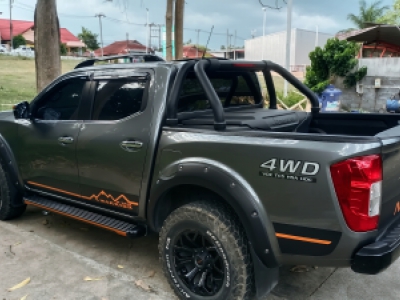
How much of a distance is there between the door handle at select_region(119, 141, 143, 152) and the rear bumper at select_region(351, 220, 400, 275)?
1.72 m

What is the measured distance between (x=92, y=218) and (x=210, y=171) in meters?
1.41

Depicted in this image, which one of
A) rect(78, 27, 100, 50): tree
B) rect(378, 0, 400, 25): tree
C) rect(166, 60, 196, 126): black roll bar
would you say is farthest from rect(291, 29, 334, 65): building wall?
rect(166, 60, 196, 126): black roll bar

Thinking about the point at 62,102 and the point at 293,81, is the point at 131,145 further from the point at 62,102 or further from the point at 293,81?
the point at 293,81

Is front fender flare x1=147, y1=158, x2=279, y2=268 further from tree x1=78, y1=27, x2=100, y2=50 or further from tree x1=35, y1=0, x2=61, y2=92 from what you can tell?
tree x1=78, y1=27, x2=100, y2=50

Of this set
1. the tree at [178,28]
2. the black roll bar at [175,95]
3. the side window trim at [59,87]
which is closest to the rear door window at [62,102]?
the side window trim at [59,87]

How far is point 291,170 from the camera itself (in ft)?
7.75

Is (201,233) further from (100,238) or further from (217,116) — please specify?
(100,238)

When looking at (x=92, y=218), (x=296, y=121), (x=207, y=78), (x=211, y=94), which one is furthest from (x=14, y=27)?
(x=211, y=94)

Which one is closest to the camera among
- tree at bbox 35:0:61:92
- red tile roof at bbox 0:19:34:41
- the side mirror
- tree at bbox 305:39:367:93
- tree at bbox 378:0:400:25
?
the side mirror

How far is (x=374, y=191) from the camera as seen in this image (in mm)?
2275

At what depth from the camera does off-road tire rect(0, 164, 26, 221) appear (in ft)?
14.5

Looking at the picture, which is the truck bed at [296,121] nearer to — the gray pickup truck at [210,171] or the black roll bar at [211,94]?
the gray pickup truck at [210,171]

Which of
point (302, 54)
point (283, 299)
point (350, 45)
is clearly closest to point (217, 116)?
point (283, 299)

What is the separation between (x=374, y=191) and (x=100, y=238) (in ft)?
9.66
